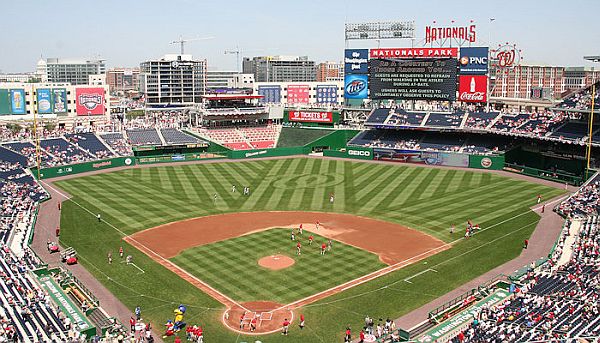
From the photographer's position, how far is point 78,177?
209ft

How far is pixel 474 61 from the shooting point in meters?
69.8

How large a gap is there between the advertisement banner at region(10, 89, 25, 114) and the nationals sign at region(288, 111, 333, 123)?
43083 mm

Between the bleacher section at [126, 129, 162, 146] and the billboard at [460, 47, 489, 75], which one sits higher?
the billboard at [460, 47, 489, 75]

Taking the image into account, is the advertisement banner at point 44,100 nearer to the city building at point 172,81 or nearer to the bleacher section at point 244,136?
the bleacher section at point 244,136

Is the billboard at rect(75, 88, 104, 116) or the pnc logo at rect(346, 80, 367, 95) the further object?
the billboard at rect(75, 88, 104, 116)

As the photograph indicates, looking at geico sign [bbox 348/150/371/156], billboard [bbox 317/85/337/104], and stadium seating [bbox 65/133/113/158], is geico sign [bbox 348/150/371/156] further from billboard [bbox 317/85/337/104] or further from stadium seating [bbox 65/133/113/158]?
billboard [bbox 317/85/337/104]

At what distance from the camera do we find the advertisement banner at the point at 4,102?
275 feet

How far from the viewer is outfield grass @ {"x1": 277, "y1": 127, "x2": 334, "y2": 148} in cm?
8444

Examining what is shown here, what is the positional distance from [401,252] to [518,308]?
477 inches

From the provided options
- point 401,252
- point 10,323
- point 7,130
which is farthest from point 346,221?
point 7,130

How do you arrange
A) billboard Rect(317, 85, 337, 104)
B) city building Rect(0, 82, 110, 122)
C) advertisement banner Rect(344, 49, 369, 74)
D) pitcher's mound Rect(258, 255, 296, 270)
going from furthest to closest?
billboard Rect(317, 85, 337, 104) → city building Rect(0, 82, 110, 122) → advertisement banner Rect(344, 49, 369, 74) → pitcher's mound Rect(258, 255, 296, 270)

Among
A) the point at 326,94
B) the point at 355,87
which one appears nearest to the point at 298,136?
the point at 355,87

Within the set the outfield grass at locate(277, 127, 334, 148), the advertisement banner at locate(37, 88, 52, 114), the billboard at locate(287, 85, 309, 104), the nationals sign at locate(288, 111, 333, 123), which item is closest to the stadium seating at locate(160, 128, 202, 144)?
the outfield grass at locate(277, 127, 334, 148)

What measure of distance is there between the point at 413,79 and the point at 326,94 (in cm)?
6853
